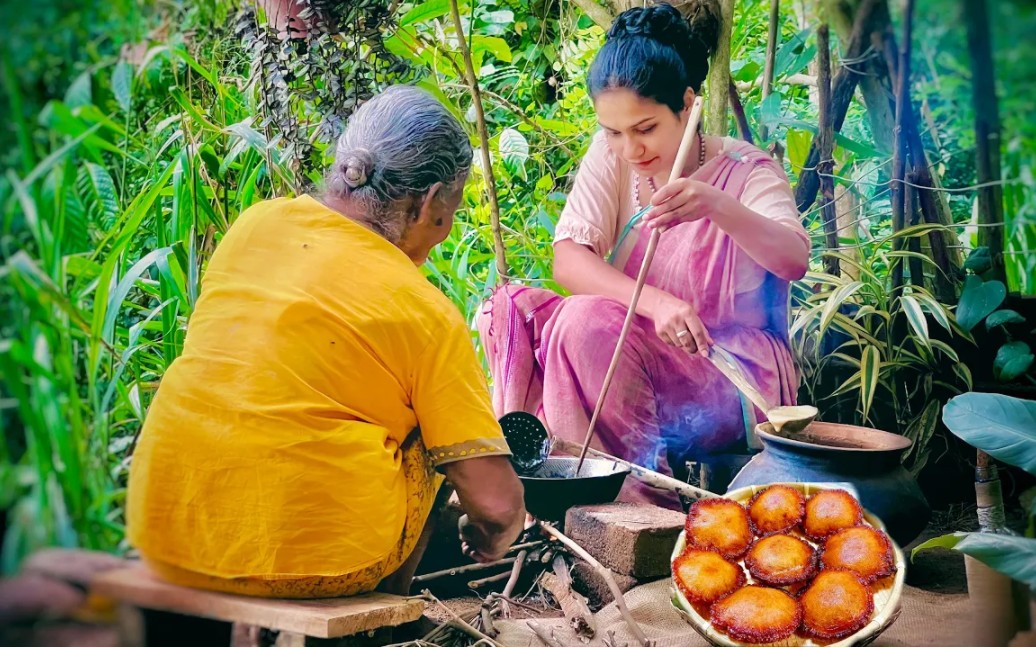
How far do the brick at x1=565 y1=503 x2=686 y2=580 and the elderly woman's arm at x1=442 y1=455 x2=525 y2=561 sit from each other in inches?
13.4

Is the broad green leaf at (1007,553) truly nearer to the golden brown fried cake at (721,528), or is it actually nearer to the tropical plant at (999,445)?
the tropical plant at (999,445)

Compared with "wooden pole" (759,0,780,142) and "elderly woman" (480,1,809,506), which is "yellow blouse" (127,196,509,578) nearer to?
"elderly woman" (480,1,809,506)

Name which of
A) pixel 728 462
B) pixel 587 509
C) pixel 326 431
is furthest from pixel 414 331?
pixel 728 462

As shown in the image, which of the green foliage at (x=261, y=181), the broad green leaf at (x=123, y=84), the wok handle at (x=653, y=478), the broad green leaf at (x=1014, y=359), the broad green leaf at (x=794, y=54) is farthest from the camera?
the wok handle at (x=653, y=478)

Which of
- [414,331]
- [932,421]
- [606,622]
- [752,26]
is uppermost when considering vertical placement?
[752,26]

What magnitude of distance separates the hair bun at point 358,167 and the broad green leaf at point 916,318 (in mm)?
1552

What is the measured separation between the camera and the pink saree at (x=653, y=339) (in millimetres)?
2654

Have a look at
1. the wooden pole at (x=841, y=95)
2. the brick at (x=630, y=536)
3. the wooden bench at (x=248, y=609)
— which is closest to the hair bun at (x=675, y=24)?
the wooden pole at (x=841, y=95)

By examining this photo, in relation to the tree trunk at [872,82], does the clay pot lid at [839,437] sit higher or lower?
lower

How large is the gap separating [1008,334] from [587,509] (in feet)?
4.21

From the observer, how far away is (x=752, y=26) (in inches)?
102

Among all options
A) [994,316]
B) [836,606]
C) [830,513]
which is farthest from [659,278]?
[836,606]

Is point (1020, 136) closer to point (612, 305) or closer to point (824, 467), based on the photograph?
point (824, 467)

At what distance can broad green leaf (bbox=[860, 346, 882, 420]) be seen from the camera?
104 inches
